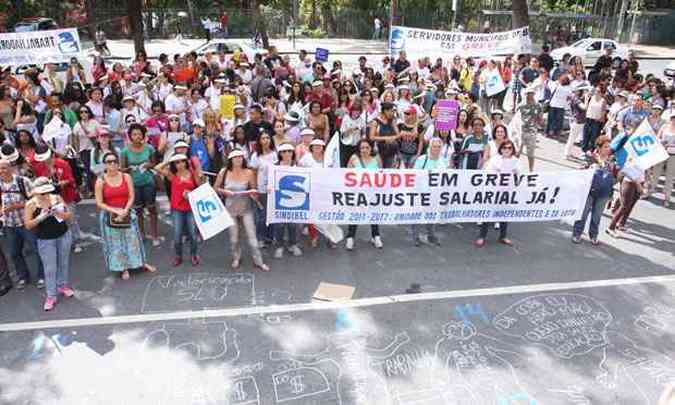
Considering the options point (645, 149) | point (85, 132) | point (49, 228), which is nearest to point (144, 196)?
point (49, 228)

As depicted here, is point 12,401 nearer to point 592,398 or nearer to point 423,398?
point 423,398

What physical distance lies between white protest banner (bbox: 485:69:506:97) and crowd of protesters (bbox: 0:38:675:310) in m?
0.21

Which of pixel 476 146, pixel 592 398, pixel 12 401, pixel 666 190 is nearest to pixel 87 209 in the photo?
pixel 12 401

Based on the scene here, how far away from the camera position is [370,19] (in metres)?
39.2

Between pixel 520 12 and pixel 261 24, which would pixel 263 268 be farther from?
pixel 261 24

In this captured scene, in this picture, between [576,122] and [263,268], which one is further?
[576,122]

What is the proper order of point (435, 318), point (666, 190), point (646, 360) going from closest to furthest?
point (646, 360) < point (435, 318) < point (666, 190)

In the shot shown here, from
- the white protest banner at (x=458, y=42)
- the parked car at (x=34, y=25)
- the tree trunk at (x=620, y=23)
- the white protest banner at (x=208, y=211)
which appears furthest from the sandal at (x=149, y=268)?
the tree trunk at (x=620, y=23)

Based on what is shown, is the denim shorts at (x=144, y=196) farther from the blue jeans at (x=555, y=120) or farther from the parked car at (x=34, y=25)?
the parked car at (x=34, y=25)

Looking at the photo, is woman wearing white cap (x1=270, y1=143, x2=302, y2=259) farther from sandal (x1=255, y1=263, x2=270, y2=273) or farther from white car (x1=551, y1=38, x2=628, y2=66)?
white car (x1=551, y1=38, x2=628, y2=66)

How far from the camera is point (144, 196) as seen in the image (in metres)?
7.71

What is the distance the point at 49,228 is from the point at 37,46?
8.15 m

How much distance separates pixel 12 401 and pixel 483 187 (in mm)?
6130

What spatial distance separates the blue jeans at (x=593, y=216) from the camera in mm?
7980
